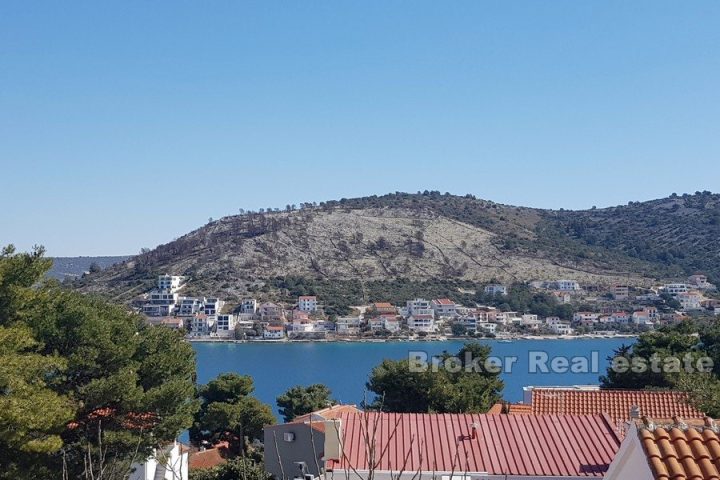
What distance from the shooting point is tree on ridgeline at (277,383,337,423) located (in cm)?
2088

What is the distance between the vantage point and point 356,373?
46.9m

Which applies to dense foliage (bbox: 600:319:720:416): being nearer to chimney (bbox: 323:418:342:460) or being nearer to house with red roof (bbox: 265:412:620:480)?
house with red roof (bbox: 265:412:620:480)

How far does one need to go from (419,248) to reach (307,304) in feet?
66.0

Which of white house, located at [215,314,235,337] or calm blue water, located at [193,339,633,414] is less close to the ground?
white house, located at [215,314,235,337]

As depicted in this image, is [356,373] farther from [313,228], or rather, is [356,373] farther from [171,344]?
[313,228]

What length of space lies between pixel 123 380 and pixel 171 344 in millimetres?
2729

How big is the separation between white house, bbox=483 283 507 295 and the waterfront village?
0.11m

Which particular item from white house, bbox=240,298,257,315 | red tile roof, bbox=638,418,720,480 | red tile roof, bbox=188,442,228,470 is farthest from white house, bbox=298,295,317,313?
red tile roof, bbox=638,418,720,480

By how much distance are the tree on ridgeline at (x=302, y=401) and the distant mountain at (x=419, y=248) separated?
58989mm

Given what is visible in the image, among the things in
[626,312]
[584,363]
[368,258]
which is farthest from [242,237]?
[584,363]

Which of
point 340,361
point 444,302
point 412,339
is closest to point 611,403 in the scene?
point 340,361

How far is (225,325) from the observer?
240ft

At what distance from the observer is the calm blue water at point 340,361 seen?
40987mm

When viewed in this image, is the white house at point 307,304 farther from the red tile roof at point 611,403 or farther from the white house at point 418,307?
the red tile roof at point 611,403
